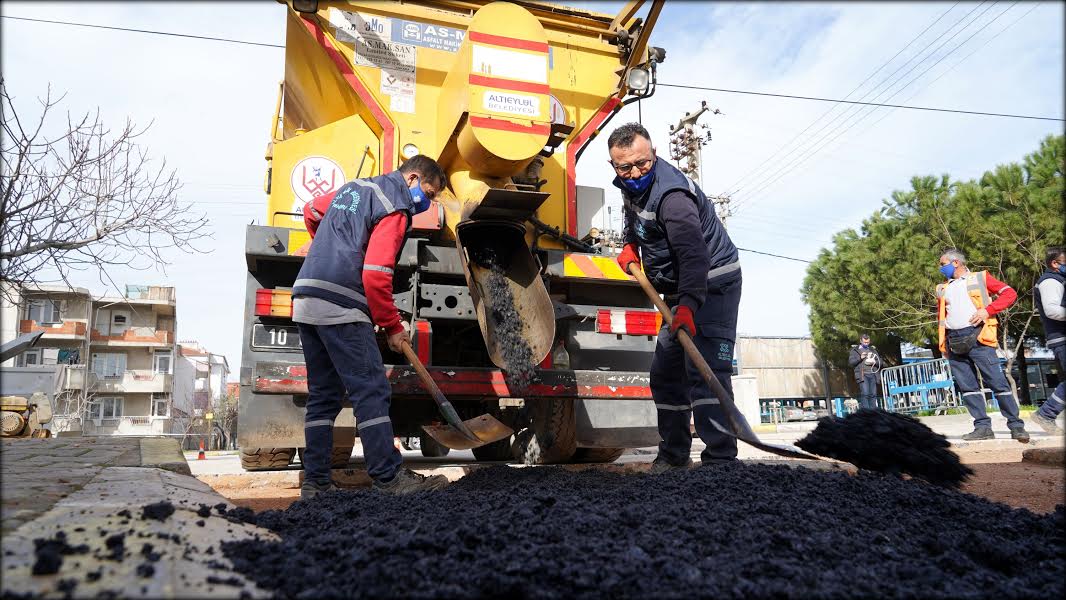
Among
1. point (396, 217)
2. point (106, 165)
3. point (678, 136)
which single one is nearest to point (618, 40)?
point (396, 217)

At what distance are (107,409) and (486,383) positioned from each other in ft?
134

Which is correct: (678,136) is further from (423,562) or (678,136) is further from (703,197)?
(423,562)

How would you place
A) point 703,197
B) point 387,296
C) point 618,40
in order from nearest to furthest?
point 387,296 → point 703,197 → point 618,40

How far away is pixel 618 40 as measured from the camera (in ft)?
15.9

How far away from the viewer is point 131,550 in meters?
1.45

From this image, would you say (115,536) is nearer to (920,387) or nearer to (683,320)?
(683,320)

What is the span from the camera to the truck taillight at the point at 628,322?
4.18 metres

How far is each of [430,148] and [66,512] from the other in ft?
9.69

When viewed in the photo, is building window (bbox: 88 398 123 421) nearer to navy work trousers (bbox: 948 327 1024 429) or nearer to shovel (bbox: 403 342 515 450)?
shovel (bbox: 403 342 515 450)

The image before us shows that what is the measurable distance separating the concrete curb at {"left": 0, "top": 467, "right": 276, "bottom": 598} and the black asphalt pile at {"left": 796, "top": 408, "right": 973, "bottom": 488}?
2.30 metres

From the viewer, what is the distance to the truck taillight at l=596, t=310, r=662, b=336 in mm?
4180

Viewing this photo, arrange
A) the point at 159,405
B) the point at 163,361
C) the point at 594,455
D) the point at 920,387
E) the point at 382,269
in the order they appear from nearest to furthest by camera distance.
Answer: the point at 382,269, the point at 594,455, the point at 920,387, the point at 159,405, the point at 163,361

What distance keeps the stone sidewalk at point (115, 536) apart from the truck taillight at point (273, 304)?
3.87ft

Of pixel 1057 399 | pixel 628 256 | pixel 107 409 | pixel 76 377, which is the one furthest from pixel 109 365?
pixel 1057 399
